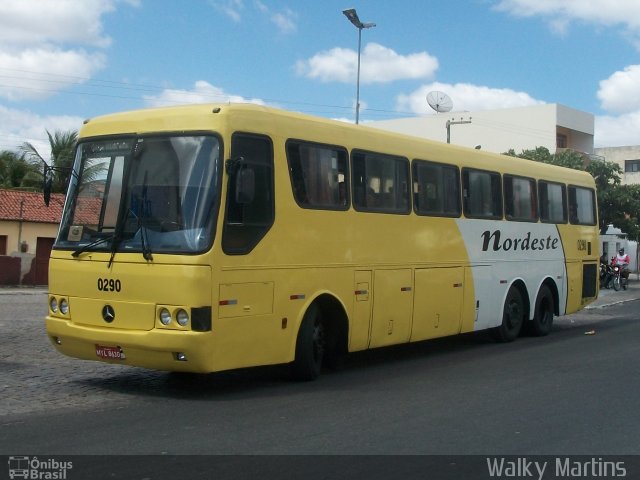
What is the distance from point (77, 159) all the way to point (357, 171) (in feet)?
12.1

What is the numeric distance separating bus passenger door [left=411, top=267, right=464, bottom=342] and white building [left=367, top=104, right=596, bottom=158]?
124 feet

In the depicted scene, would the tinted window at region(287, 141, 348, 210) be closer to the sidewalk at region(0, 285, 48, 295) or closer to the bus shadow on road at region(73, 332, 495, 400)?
the bus shadow on road at region(73, 332, 495, 400)

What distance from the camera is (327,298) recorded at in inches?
424

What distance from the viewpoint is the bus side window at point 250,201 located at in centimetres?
920

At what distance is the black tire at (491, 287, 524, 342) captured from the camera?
1547cm

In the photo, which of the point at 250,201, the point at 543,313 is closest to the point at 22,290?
the point at 543,313

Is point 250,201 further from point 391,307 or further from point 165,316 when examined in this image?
point 391,307

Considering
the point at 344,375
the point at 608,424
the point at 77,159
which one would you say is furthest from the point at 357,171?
the point at 608,424

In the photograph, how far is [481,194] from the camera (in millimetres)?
14461

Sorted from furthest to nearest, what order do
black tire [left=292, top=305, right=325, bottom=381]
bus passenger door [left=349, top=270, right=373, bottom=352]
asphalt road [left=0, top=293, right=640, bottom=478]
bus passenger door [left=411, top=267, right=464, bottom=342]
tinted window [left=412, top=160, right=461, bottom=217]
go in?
tinted window [left=412, top=160, right=461, bottom=217] → bus passenger door [left=411, top=267, right=464, bottom=342] → bus passenger door [left=349, top=270, right=373, bottom=352] → black tire [left=292, top=305, right=325, bottom=381] → asphalt road [left=0, top=293, right=640, bottom=478]

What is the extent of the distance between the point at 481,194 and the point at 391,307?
3596 millimetres
